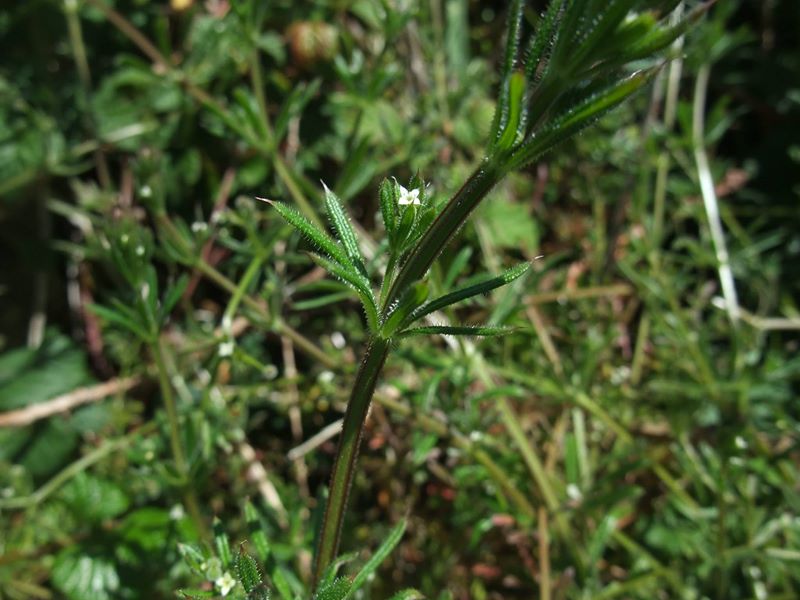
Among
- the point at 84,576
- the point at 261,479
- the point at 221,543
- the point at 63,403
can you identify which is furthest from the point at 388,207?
the point at 63,403

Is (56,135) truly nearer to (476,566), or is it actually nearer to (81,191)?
(81,191)

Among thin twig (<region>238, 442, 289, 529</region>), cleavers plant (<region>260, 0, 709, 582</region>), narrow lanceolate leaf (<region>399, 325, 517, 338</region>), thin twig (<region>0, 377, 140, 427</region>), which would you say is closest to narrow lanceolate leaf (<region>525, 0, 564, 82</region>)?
cleavers plant (<region>260, 0, 709, 582</region>)

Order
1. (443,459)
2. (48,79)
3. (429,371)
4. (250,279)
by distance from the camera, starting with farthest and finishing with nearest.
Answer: (48,79) < (443,459) < (429,371) < (250,279)

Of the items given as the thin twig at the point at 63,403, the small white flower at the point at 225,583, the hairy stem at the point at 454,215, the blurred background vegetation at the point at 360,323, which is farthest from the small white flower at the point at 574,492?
the thin twig at the point at 63,403

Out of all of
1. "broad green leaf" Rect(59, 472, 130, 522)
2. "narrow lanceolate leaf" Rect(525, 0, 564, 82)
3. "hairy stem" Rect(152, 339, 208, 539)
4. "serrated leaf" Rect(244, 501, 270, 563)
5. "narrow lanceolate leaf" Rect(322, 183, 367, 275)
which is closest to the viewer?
"narrow lanceolate leaf" Rect(525, 0, 564, 82)

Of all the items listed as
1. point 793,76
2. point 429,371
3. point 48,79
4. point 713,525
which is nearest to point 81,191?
point 48,79

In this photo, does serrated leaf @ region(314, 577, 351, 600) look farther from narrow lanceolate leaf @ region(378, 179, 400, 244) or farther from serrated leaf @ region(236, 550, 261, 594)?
narrow lanceolate leaf @ region(378, 179, 400, 244)

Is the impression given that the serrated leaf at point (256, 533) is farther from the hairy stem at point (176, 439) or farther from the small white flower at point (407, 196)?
the small white flower at point (407, 196)

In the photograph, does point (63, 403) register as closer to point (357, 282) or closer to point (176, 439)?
point (176, 439)
